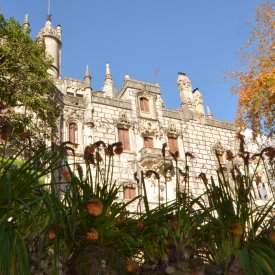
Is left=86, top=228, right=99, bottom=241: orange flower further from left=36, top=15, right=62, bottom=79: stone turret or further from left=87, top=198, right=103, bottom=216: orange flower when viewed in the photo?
left=36, top=15, right=62, bottom=79: stone turret

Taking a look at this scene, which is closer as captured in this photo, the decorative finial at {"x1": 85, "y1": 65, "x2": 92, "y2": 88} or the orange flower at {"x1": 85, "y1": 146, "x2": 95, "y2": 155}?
the orange flower at {"x1": 85, "y1": 146, "x2": 95, "y2": 155}

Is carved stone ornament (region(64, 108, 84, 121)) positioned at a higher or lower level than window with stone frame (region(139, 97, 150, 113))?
lower

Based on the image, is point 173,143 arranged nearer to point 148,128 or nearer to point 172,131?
point 172,131

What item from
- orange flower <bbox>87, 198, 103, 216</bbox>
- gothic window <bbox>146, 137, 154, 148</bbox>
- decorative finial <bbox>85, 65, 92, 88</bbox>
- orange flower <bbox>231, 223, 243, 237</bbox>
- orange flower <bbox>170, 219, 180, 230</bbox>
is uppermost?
decorative finial <bbox>85, 65, 92, 88</bbox>

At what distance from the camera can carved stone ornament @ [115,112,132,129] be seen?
74.4 ft

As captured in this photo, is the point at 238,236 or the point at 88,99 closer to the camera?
the point at 238,236

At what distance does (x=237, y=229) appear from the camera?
340 cm

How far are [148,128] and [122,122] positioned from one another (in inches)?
71.4

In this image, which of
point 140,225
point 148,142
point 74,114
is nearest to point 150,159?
point 148,142

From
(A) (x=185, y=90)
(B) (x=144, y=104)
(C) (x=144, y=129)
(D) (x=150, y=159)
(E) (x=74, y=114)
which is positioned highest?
(A) (x=185, y=90)

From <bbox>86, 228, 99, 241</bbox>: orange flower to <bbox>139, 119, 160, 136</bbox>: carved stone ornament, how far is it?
19.7 meters

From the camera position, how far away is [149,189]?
2122 centimetres

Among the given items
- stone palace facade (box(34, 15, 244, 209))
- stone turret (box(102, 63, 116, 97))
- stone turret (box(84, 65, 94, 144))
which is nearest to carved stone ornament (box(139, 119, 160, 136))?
stone palace facade (box(34, 15, 244, 209))

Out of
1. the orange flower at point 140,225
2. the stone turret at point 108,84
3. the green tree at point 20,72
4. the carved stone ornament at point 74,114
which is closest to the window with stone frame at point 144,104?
the carved stone ornament at point 74,114
